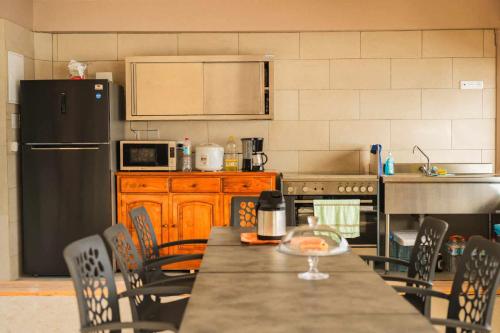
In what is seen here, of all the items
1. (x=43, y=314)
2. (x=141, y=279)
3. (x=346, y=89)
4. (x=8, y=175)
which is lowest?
(x=43, y=314)

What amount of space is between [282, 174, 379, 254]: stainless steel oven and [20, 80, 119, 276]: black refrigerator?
1675 mm

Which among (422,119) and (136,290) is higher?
(422,119)

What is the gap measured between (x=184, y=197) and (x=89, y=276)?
10.3ft

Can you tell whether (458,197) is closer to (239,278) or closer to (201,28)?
(201,28)

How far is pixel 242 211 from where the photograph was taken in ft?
13.1

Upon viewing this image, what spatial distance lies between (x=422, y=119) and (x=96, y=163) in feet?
10.2

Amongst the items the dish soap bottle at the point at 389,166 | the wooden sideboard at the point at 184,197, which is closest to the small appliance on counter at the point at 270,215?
the wooden sideboard at the point at 184,197

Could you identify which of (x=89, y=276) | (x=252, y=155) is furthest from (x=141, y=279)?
(x=252, y=155)

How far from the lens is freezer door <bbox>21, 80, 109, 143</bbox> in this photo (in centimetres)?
533

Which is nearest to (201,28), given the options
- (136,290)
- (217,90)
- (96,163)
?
(217,90)

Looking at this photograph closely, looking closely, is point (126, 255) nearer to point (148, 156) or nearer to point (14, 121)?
point (148, 156)

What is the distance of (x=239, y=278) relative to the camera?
2330mm

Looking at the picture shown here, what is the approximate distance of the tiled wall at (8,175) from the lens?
17.1ft

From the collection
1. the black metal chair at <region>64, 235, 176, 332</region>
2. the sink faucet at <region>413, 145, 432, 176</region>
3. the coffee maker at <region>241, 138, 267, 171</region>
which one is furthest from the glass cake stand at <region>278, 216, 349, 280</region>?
the sink faucet at <region>413, 145, 432, 176</region>
